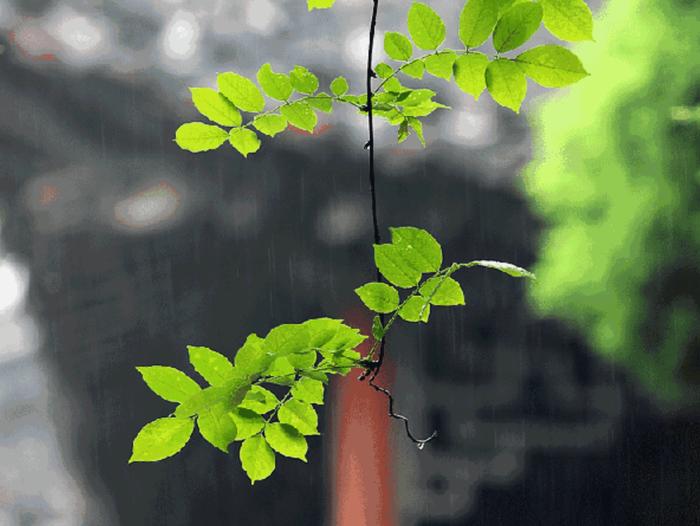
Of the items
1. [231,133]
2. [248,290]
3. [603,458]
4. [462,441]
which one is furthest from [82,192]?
[231,133]

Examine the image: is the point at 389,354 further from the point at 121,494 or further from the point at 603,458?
the point at 121,494

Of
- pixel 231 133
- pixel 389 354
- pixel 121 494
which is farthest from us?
pixel 389 354

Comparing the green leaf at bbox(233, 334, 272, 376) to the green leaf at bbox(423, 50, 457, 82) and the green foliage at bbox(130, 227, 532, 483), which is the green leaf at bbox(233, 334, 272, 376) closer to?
the green foliage at bbox(130, 227, 532, 483)

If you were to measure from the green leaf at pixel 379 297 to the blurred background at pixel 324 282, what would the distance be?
2.42 meters

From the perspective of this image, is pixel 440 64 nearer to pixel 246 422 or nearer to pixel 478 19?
pixel 478 19

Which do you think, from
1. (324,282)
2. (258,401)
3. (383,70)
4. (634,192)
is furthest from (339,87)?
(324,282)

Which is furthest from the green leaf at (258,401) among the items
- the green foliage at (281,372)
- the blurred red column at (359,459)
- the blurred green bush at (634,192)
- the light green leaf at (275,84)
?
the blurred red column at (359,459)

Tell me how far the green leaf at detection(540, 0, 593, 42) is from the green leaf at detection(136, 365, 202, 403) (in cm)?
15

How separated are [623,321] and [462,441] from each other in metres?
0.63

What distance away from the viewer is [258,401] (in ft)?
0.94

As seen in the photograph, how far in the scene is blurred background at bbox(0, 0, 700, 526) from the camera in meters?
2.67

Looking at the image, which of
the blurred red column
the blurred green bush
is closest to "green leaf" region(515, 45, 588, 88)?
the blurred green bush

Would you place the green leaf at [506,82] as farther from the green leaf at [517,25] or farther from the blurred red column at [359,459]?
the blurred red column at [359,459]

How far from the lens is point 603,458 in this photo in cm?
277
